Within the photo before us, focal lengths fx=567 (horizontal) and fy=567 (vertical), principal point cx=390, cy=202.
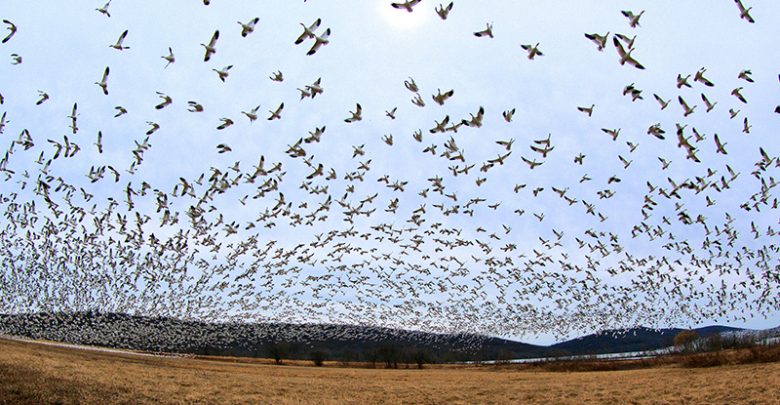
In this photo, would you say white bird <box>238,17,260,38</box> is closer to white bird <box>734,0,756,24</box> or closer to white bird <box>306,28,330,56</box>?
white bird <box>306,28,330,56</box>

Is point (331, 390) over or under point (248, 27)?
under

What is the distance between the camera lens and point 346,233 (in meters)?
38.2

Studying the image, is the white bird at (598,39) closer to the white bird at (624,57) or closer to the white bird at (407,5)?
the white bird at (624,57)

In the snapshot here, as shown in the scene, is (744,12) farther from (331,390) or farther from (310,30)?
(331,390)

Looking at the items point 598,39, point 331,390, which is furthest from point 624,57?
point 331,390

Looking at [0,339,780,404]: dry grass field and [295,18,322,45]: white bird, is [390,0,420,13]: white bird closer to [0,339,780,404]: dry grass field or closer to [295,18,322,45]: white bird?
[295,18,322,45]: white bird

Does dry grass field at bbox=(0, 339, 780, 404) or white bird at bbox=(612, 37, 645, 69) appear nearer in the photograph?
white bird at bbox=(612, 37, 645, 69)

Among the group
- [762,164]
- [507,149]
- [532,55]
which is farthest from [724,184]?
[532,55]

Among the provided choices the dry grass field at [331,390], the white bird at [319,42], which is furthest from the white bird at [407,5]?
the dry grass field at [331,390]

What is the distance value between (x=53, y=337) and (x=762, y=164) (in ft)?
586

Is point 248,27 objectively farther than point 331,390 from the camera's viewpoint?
No

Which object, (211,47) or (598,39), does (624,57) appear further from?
(211,47)

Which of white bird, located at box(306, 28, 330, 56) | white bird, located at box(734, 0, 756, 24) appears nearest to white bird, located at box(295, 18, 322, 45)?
white bird, located at box(306, 28, 330, 56)

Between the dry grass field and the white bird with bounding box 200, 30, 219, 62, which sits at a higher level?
the white bird with bounding box 200, 30, 219, 62
